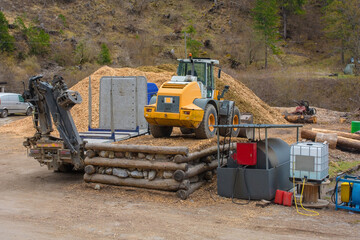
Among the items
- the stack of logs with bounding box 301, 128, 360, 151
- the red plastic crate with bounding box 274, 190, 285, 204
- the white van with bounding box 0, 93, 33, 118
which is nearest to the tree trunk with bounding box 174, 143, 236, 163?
the red plastic crate with bounding box 274, 190, 285, 204

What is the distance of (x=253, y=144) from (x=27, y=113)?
79.8ft

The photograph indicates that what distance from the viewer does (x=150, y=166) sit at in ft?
31.1

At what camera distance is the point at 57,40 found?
183 ft

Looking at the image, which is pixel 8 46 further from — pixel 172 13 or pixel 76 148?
pixel 76 148

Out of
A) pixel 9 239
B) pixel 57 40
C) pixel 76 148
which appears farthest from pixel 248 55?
pixel 9 239

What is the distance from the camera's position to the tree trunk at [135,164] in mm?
9250

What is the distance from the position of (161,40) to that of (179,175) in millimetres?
52071

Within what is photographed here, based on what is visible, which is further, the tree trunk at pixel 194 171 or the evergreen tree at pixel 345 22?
the evergreen tree at pixel 345 22

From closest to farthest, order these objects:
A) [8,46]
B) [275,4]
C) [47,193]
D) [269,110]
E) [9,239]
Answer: [9,239]
[47,193]
[269,110]
[8,46]
[275,4]

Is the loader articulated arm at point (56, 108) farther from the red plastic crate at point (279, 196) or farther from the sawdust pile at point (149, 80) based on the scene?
the sawdust pile at point (149, 80)

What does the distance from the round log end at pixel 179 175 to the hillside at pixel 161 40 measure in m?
28.8

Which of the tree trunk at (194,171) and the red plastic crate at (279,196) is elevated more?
the tree trunk at (194,171)

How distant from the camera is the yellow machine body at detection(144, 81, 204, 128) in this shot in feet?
35.3

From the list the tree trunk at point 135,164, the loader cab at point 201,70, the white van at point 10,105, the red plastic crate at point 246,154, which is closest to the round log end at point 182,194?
the tree trunk at point 135,164
